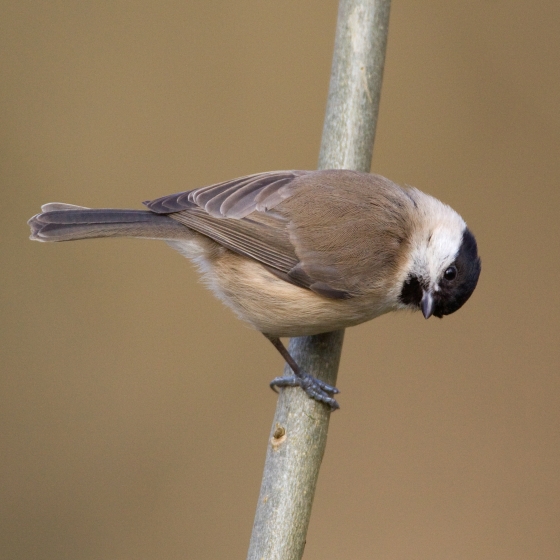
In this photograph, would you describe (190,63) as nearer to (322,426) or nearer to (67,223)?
(67,223)

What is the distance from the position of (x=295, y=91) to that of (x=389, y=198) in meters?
1.20

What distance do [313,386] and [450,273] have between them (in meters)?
0.56

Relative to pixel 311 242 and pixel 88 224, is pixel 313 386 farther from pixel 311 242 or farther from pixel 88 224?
pixel 88 224

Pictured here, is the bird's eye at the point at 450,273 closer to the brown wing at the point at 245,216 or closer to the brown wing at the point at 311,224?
the brown wing at the point at 311,224

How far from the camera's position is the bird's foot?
7.47ft

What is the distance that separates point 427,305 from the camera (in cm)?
244

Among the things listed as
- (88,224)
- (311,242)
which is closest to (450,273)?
(311,242)

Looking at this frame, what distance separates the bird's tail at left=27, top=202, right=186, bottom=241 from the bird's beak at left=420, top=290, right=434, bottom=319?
0.90 metres

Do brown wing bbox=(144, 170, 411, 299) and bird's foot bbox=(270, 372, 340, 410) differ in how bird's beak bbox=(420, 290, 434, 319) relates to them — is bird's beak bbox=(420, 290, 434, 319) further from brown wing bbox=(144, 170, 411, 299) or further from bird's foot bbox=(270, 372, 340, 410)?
bird's foot bbox=(270, 372, 340, 410)

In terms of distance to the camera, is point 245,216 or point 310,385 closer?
point 310,385

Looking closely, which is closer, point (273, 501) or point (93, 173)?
point (273, 501)

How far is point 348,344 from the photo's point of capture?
3.58 metres

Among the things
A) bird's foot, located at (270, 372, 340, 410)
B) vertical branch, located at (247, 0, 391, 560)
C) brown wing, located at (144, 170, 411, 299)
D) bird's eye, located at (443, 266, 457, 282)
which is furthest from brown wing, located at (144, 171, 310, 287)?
bird's eye, located at (443, 266, 457, 282)

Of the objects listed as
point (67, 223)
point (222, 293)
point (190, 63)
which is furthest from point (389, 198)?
point (190, 63)
